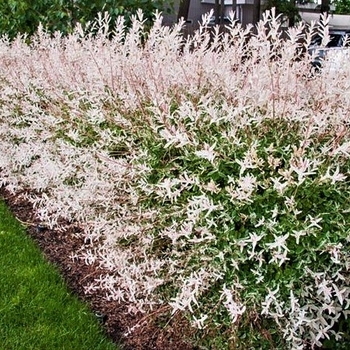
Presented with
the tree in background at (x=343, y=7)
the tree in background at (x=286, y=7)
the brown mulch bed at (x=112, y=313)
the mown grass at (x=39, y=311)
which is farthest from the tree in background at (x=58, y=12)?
the tree in background at (x=343, y=7)

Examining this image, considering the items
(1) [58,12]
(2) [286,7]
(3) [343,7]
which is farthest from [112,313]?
(3) [343,7]

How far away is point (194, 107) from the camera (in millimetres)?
2514

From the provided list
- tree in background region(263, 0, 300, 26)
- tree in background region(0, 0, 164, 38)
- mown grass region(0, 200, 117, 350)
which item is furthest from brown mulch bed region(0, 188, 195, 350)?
tree in background region(263, 0, 300, 26)

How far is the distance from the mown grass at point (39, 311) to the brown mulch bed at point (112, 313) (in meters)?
0.08

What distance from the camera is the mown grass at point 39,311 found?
9.64 ft

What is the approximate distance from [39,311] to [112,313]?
44 cm

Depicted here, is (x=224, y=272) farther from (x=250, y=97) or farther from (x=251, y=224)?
(x=250, y=97)

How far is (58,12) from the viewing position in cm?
671

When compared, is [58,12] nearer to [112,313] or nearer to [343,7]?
[112,313]

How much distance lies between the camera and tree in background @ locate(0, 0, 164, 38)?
650 centimetres

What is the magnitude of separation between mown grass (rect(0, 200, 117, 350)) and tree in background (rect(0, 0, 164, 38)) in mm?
3560

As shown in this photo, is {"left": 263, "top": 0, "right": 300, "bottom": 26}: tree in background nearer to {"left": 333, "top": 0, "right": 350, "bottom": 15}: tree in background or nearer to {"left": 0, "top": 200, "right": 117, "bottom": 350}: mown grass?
{"left": 333, "top": 0, "right": 350, "bottom": 15}: tree in background

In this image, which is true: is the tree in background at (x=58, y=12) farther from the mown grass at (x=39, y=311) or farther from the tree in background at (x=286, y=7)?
the tree in background at (x=286, y=7)

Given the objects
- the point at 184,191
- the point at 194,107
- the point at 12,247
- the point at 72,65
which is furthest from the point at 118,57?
the point at 12,247
